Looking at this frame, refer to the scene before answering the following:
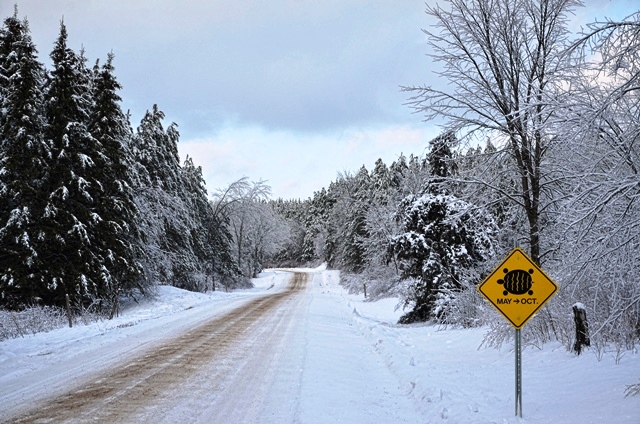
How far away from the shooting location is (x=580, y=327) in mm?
6816

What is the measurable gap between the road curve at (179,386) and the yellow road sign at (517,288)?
3.32 m

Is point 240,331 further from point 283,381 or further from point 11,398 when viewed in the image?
point 11,398

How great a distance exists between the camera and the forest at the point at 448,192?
5371 mm

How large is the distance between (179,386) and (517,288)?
16.3ft

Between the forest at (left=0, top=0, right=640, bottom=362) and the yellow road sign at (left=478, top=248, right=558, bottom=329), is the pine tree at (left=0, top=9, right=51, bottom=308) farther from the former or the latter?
the yellow road sign at (left=478, top=248, right=558, bottom=329)

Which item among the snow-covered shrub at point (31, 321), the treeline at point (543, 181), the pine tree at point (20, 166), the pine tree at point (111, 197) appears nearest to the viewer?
the treeline at point (543, 181)

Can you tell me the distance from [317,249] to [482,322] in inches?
2640

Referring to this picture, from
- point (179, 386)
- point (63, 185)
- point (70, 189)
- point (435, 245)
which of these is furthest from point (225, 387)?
point (70, 189)

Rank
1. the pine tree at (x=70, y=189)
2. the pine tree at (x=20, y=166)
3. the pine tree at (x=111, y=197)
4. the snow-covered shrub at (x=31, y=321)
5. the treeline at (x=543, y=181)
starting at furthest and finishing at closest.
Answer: the pine tree at (x=111, y=197)
the pine tree at (x=70, y=189)
the pine tree at (x=20, y=166)
the snow-covered shrub at (x=31, y=321)
the treeline at (x=543, y=181)

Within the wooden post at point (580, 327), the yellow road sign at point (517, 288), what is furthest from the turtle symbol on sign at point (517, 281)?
the wooden post at point (580, 327)

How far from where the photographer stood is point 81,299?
17453mm

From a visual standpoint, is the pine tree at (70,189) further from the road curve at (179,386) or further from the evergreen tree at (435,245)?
the evergreen tree at (435,245)

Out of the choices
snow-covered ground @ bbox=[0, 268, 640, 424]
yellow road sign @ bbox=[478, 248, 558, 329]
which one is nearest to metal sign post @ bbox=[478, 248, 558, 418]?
yellow road sign @ bbox=[478, 248, 558, 329]

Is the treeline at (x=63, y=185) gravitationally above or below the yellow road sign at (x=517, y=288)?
above
